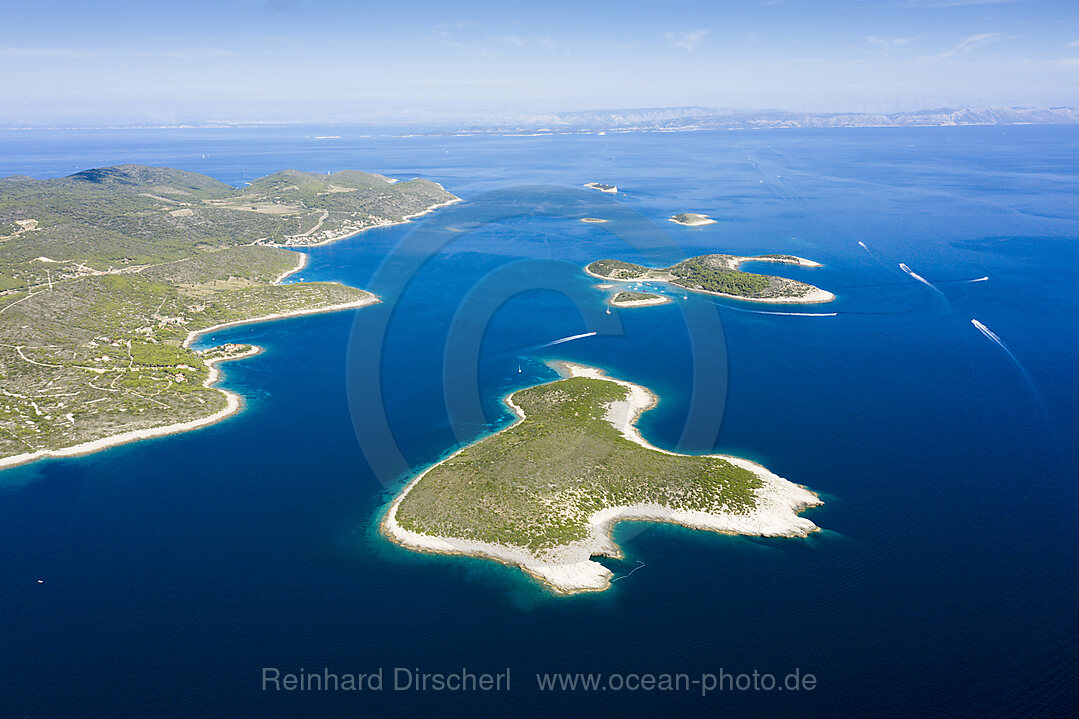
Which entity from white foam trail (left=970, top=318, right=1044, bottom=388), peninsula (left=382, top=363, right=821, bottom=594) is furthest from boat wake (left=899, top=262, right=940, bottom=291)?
peninsula (left=382, top=363, right=821, bottom=594)

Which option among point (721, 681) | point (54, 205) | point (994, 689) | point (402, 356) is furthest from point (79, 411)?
point (54, 205)

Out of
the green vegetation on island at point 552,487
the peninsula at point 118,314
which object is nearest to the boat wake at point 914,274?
the green vegetation on island at point 552,487

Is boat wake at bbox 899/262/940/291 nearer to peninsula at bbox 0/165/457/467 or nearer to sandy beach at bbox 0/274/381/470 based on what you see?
peninsula at bbox 0/165/457/467

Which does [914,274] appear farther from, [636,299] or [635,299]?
[635,299]

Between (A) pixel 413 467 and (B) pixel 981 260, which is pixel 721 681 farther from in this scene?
(B) pixel 981 260

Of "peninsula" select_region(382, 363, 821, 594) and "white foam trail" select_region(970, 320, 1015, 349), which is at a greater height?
"white foam trail" select_region(970, 320, 1015, 349)

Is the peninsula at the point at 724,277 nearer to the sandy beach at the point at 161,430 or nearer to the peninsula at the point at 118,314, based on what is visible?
the peninsula at the point at 118,314
